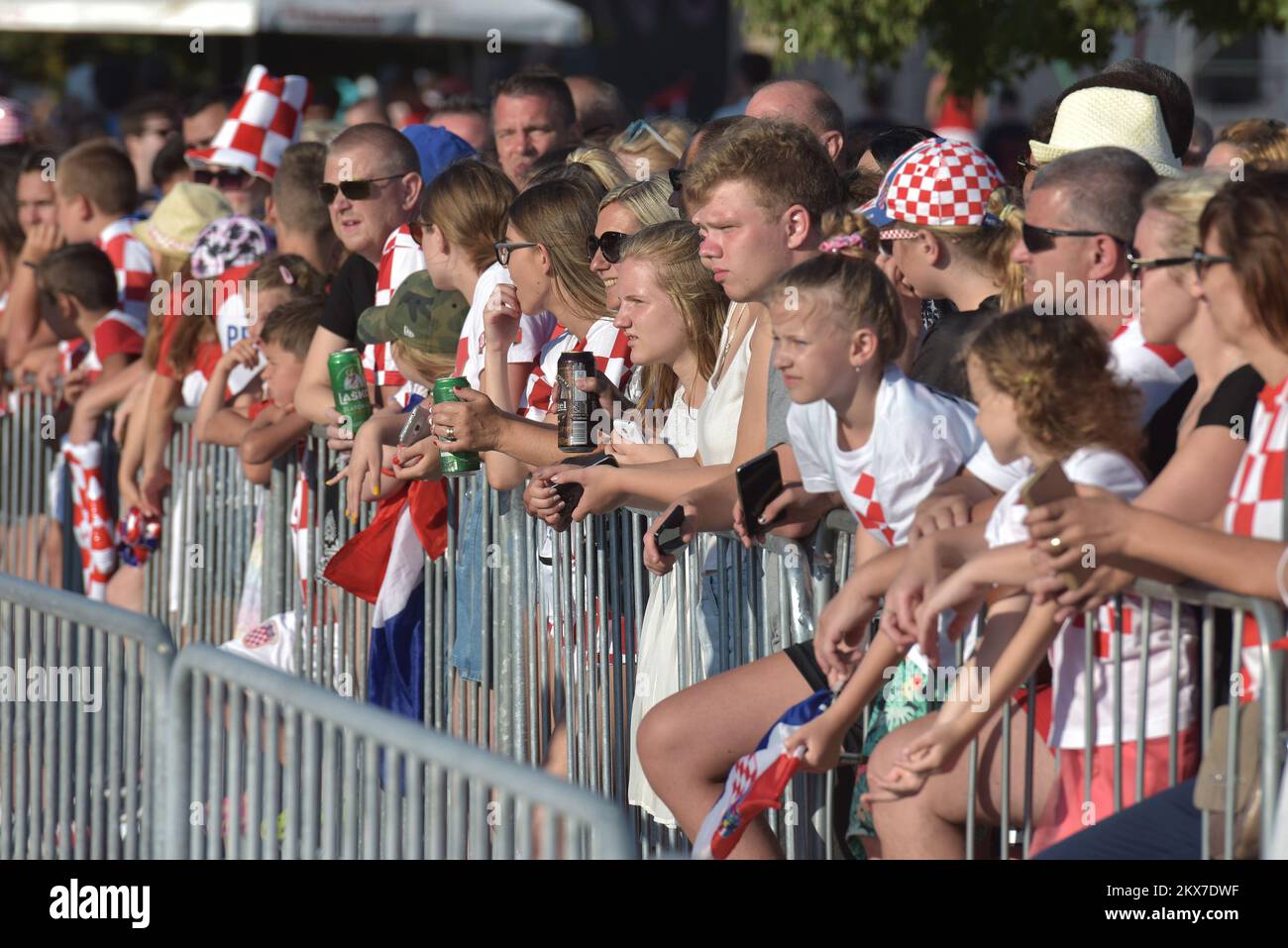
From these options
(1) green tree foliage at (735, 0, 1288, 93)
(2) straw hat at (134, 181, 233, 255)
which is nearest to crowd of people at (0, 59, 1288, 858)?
(2) straw hat at (134, 181, 233, 255)

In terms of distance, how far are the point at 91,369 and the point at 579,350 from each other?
3.91 meters

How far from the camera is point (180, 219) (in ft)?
27.4

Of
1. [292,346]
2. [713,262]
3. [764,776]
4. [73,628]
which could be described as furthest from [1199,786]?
[292,346]

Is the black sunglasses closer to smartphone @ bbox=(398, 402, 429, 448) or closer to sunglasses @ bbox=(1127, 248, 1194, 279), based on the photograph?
smartphone @ bbox=(398, 402, 429, 448)

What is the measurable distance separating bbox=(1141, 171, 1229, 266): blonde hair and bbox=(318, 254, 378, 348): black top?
3.48m

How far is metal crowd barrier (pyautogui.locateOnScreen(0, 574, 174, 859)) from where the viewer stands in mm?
4117

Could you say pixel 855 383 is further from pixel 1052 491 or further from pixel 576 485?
pixel 576 485

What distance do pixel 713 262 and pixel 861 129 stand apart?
2.82 m

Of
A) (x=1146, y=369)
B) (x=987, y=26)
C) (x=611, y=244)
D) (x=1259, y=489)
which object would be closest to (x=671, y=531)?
(x=611, y=244)

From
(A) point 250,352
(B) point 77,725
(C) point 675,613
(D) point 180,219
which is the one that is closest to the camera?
(B) point 77,725

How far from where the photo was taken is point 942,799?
3965 mm

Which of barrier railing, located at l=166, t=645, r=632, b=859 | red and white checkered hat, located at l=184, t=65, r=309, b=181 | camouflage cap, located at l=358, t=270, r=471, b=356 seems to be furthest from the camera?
red and white checkered hat, located at l=184, t=65, r=309, b=181

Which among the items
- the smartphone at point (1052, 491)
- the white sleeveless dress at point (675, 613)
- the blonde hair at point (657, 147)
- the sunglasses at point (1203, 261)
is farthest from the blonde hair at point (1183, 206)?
the blonde hair at point (657, 147)
